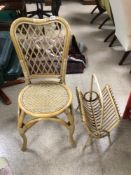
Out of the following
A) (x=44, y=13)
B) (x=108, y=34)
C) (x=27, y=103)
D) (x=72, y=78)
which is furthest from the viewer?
(x=44, y=13)

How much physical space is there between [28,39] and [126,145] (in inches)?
44.8

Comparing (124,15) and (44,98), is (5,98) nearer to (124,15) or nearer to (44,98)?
(44,98)

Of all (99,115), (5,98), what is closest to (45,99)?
(99,115)

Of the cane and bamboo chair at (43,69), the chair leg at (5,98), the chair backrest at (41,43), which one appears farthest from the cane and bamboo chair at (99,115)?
the chair leg at (5,98)

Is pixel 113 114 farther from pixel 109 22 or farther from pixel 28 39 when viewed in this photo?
pixel 109 22

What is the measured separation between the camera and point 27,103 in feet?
5.23

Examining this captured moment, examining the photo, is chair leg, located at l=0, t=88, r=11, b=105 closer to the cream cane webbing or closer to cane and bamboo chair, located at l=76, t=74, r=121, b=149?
the cream cane webbing

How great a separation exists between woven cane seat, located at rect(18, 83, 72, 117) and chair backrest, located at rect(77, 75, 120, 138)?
0.56 feet

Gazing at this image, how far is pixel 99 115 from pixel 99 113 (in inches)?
0.8

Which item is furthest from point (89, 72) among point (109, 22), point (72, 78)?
point (109, 22)

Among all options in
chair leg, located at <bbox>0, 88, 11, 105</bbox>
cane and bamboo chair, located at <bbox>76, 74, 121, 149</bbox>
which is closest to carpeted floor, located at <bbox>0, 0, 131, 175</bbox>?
chair leg, located at <bbox>0, 88, 11, 105</bbox>

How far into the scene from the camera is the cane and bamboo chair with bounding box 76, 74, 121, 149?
1659 millimetres

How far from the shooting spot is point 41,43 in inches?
66.5

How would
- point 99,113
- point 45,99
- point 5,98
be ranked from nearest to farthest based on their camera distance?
point 45,99 < point 99,113 < point 5,98
